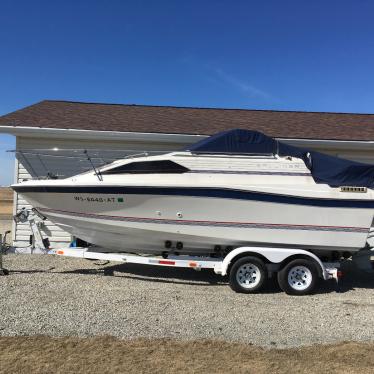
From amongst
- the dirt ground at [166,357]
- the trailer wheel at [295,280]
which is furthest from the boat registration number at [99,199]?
the dirt ground at [166,357]

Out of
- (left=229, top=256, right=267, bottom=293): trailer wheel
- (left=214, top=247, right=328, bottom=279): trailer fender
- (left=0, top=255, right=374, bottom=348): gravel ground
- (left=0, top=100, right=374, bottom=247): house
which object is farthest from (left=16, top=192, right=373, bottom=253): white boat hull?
(left=0, top=100, right=374, bottom=247): house

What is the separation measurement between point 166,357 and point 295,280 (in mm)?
3820

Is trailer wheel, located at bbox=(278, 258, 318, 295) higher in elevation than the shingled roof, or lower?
lower

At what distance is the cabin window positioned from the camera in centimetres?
768

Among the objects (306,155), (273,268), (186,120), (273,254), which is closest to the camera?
(273,254)

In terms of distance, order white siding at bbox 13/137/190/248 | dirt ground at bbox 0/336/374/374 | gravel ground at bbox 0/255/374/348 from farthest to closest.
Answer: white siding at bbox 13/137/190/248 < gravel ground at bbox 0/255/374/348 < dirt ground at bbox 0/336/374/374

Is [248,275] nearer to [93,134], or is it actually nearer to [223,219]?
[223,219]

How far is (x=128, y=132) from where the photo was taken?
32.4 feet

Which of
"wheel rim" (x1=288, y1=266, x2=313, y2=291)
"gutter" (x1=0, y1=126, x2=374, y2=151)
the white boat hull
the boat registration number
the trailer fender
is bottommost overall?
"wheel rim" (x1=288, y1=266, x2=313, y2=291)

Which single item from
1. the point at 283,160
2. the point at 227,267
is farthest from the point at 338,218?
the point at 227,267

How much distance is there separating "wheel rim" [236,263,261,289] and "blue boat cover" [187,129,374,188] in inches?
74.7

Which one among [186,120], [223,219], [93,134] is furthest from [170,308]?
[186,120]

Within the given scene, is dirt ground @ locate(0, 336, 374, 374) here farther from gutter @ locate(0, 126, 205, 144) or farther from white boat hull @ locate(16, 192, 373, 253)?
gutter @ locate(0, 126, 205, 144)

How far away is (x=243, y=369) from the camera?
159 inches
